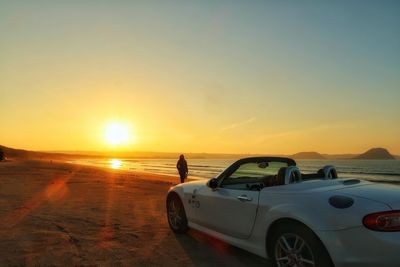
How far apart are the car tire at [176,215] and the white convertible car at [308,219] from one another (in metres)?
0.73

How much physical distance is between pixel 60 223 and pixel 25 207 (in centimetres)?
237

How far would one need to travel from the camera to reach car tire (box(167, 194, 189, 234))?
6438 millimetres

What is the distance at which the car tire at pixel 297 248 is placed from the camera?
12.2ft

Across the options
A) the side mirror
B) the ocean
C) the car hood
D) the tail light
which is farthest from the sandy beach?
the ocean

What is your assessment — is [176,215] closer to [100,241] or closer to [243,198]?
[100,241]

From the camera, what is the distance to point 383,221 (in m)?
3.46

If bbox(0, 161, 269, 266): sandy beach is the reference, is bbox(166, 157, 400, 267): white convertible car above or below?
above

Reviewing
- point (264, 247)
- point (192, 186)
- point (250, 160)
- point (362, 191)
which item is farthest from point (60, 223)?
point (362, 191)

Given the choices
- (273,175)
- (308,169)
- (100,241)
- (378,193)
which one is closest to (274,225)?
(378,193)

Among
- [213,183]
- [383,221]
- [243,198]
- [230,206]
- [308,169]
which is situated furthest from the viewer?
[308,169]

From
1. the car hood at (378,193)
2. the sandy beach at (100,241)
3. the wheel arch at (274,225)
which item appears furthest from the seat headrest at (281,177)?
the sandy beach at (100,241)

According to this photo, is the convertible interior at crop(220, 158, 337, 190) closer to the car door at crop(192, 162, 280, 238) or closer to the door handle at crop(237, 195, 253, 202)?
the car door at crop(192, 162, 280, 238)

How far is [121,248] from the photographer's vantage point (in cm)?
564

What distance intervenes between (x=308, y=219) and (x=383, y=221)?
70 centimetres
